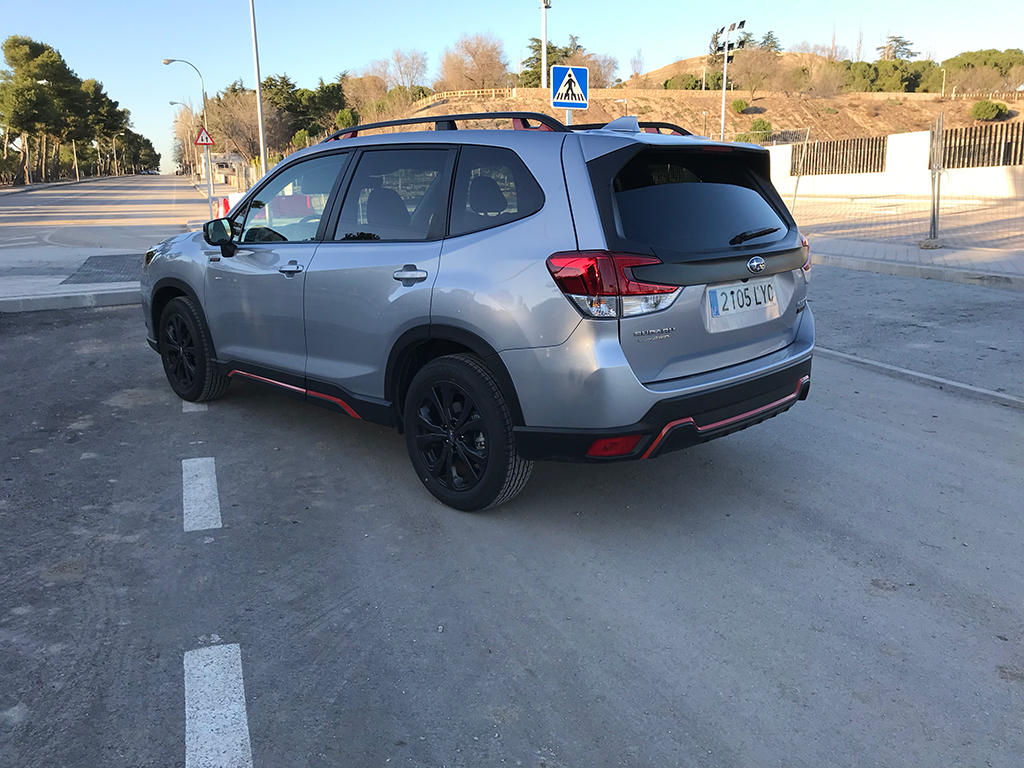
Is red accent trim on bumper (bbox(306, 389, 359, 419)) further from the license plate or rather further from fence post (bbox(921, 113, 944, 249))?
fence post (bbox(921, 113, 944, 249))

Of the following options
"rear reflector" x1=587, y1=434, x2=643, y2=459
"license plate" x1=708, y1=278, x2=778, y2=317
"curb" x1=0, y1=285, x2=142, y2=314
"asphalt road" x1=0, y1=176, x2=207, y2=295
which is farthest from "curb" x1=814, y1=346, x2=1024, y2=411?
"asphalt road" x1=0, y1=176, x2=207, y2=295

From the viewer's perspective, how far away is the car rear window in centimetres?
350

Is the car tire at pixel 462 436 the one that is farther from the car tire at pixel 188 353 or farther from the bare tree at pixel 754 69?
the bare tree at pixel 754 69

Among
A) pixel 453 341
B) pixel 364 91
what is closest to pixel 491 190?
pixel 453 341

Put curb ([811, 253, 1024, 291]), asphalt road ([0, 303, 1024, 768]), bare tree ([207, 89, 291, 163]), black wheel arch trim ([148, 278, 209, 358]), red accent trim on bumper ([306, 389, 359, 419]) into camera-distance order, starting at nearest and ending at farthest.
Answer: asphalt road ([0, 303, 1024, 768]), red accent trim on bumper ([306, 389, 359, 419]), black wheel arch trim ([148, 278, 209, 358]), curb ([811, 253, 1024, 291]), bare tree ([207, 89, 291, 163])

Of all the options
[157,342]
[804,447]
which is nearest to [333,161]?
[157,342]

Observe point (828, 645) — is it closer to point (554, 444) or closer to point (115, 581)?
point (554, 444)

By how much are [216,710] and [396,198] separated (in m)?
2.58

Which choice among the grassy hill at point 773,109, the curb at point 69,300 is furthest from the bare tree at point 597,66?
the curb at point 69,300

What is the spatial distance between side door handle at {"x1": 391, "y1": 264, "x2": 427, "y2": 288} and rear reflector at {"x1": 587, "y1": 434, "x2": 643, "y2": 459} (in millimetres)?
1146

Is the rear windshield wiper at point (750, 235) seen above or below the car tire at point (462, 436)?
above

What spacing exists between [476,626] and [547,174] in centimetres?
189

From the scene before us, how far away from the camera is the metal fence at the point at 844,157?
28466 mm

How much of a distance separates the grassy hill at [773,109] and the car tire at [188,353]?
65.2 m
